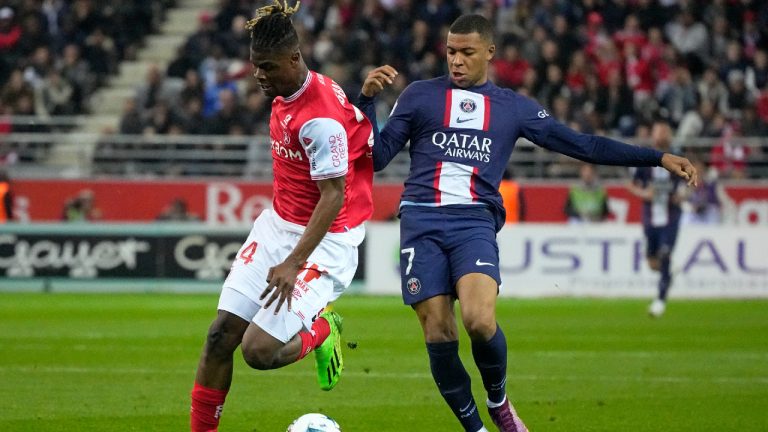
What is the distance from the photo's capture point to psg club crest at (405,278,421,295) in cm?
700

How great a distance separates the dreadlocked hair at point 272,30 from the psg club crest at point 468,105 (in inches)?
44.3

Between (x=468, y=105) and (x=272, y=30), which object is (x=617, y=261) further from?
(x=272, y=30)

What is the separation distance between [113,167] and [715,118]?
10286 millimetres

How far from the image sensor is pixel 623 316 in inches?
627

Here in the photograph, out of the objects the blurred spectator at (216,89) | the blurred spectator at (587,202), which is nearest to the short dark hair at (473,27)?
the blurred spectator at (587,202)

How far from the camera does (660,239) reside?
1598cm

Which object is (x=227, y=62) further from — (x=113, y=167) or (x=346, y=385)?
(x=346, y=385)

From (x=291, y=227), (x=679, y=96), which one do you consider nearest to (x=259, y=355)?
(x=291, y=227)

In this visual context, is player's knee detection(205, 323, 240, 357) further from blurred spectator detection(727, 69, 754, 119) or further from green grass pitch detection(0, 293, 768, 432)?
blurred spectator detection(727, 69, 754, 119)

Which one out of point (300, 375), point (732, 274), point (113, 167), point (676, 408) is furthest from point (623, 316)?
point (113, 167)

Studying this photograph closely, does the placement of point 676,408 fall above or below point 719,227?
above

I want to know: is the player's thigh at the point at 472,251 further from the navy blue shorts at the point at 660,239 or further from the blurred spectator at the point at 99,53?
the blurred spectator at the point at 99,53

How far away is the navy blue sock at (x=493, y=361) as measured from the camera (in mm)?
6934

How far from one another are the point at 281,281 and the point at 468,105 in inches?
64.0
